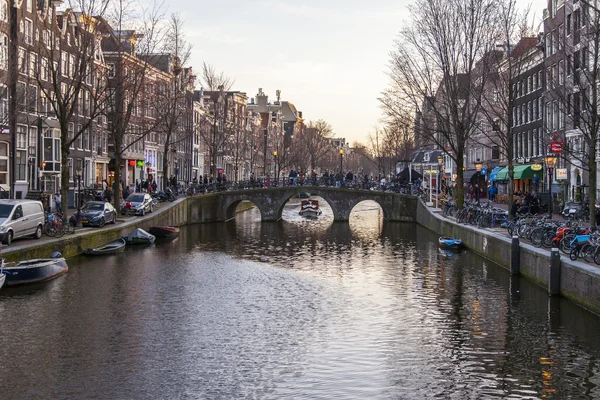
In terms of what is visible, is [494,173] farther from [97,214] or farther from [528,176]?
[97,214]

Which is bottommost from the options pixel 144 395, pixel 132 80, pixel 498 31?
pixel 144 395

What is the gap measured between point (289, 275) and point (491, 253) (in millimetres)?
10326

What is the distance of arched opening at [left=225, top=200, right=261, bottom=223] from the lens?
7250 centimetres

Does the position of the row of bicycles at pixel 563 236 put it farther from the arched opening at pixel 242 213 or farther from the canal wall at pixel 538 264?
the arched opening at pixel 242 213

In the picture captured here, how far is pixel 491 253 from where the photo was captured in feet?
121

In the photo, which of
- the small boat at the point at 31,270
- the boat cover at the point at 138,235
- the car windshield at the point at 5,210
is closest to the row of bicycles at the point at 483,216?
the boat cover at the point at 138,235

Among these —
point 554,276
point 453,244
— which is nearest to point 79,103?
point 453,244

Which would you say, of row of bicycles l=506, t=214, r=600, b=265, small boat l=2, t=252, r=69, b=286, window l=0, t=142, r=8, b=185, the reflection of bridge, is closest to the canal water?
small boat l=2, t=252, r=69, b=286

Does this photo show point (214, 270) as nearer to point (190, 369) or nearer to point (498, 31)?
point (190, 369)

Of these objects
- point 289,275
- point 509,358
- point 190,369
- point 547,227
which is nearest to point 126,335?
point 190,369

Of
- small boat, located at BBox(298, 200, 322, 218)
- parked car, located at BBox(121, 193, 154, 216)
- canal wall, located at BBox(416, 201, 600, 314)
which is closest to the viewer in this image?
canal wall, located at BBox(416, 201, 600, 314)

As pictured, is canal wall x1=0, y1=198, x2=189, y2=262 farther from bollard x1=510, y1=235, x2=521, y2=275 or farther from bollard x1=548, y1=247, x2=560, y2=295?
bollard x1=548, y1=247, x2=560, y2=295

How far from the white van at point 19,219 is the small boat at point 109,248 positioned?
2.79 metres

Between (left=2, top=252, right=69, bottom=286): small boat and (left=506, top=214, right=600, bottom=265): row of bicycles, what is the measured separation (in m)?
18.7
